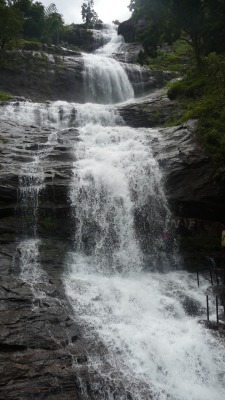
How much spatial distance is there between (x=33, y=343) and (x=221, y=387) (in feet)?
14.6

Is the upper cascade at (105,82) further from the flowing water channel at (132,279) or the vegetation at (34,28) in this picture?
the flowing water channel at (132,279)

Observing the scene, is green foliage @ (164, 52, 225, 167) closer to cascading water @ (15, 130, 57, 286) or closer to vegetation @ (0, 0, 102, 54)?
cascading water @ (15, 130, 57, 286)

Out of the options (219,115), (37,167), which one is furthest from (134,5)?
(37,167)

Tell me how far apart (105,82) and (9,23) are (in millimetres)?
8349

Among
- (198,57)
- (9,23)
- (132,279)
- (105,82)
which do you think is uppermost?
(9,23)

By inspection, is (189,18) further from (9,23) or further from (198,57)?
(9,23)

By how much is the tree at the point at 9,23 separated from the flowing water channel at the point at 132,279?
10.5 meters

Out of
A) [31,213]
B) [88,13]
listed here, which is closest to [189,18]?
[31,213]

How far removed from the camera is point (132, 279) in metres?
13.3

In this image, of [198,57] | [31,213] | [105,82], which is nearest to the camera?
[31,213]

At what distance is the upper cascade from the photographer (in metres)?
30.5

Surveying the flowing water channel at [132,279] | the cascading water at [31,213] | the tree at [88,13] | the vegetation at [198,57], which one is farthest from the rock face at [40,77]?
the tree at [88,13]

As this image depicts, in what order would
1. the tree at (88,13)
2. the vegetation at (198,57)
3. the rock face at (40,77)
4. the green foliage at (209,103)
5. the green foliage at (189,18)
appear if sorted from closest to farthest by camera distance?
the green foliage at (209,103), the vegetation at (198,57), the green foliage at (189,18), the rock face at (40,77), the tree at (88,13)

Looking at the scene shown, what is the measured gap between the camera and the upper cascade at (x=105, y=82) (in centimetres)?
3050
